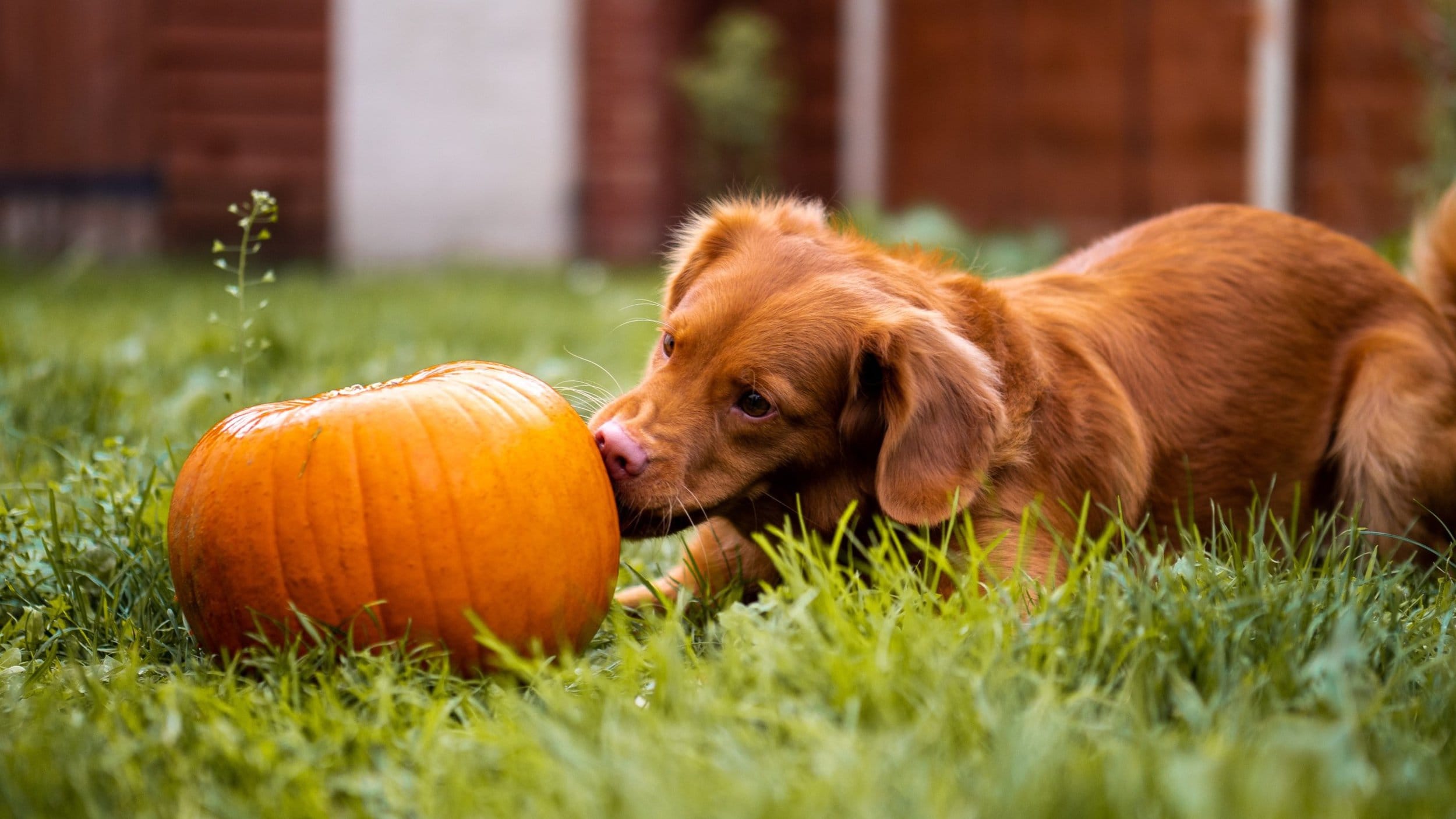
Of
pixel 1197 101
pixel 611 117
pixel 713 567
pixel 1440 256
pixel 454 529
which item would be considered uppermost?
pixel 1197 101

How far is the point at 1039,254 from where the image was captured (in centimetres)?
745

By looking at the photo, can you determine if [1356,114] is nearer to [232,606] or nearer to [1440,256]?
[1440,256]

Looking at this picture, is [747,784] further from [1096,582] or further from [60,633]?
[60,633]

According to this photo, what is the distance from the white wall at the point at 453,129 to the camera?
412 inches

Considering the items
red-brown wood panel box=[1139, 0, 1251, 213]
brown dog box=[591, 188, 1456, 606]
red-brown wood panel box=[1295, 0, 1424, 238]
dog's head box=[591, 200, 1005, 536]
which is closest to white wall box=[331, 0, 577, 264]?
red-brown wood panel box=[1139, 0, 1251, 213]

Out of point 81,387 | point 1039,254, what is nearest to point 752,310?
point 81,387

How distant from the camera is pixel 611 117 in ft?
35.3

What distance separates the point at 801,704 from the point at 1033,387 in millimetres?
1135

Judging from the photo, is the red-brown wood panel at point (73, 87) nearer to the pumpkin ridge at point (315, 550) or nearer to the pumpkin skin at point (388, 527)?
the pumpkin skin at point (388, 527)

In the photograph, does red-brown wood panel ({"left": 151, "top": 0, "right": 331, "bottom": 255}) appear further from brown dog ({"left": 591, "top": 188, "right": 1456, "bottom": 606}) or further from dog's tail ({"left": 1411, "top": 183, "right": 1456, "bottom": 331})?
dog's tail ({"left": 1411, "top": 183, "right": 1456, "bottom": 331})

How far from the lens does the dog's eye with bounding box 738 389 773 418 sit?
7.78 ft

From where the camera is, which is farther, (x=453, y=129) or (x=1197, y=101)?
(x=453, y=129)

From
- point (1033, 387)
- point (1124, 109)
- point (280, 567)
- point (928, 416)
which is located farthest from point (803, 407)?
point (1124, 109)

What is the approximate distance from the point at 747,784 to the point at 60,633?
54.5 inches
